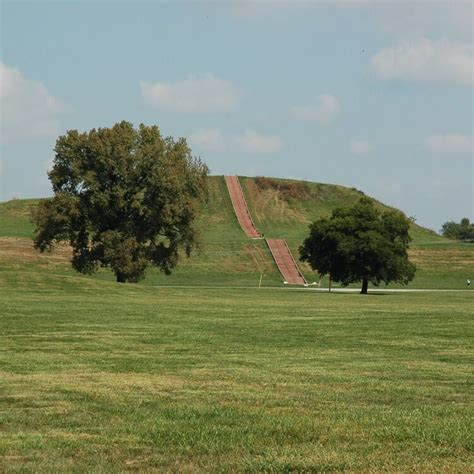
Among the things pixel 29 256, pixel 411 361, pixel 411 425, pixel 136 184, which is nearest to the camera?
pixel 411 425

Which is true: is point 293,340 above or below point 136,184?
below

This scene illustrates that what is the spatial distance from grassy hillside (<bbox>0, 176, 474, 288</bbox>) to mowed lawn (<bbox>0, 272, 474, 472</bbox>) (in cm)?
4816

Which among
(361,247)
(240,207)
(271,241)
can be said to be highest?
(240,207)

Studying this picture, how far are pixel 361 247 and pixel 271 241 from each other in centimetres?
4175

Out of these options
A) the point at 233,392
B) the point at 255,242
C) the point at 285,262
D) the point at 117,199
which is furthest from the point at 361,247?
the point at 233,392

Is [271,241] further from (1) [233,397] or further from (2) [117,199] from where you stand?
(1) [233,397]

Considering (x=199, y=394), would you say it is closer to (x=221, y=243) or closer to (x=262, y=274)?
(x=262, y=274)

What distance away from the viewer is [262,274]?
349 ft

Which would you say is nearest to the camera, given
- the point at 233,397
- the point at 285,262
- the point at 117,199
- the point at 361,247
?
the point at 233,397

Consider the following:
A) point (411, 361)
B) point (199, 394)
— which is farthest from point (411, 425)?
point (411, 361)

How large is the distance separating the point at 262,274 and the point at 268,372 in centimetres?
8984

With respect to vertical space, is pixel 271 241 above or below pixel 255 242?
above

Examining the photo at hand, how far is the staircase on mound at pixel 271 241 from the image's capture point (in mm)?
106688

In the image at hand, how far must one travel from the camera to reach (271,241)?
123 metres
